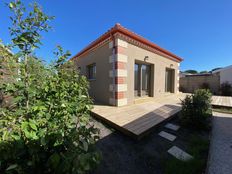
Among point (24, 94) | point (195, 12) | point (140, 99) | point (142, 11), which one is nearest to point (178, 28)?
point (195, 12)

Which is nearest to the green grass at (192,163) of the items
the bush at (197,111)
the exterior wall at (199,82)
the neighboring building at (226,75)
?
the bush at (197,111)

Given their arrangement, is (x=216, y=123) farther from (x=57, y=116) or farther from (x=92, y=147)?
(x=57, y=116)

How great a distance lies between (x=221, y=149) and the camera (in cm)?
272

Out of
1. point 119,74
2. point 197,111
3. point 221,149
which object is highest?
point 119,74

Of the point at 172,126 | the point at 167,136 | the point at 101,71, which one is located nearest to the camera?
the point at 167,136

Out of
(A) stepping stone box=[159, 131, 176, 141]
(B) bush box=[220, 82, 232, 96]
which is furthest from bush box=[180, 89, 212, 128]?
(B) bush box=[220, 82, 232, 96]

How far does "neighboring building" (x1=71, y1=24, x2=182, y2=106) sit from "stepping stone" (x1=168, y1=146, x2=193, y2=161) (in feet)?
9.08

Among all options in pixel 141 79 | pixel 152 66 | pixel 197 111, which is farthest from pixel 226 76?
pixel 197 111

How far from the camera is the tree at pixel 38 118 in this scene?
2.86 feet

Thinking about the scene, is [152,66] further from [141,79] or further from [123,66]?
[123,66]

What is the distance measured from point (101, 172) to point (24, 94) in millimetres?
1772

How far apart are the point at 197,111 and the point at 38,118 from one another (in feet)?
13.7

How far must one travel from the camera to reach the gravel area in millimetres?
2122

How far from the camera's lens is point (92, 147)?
1.14 m
